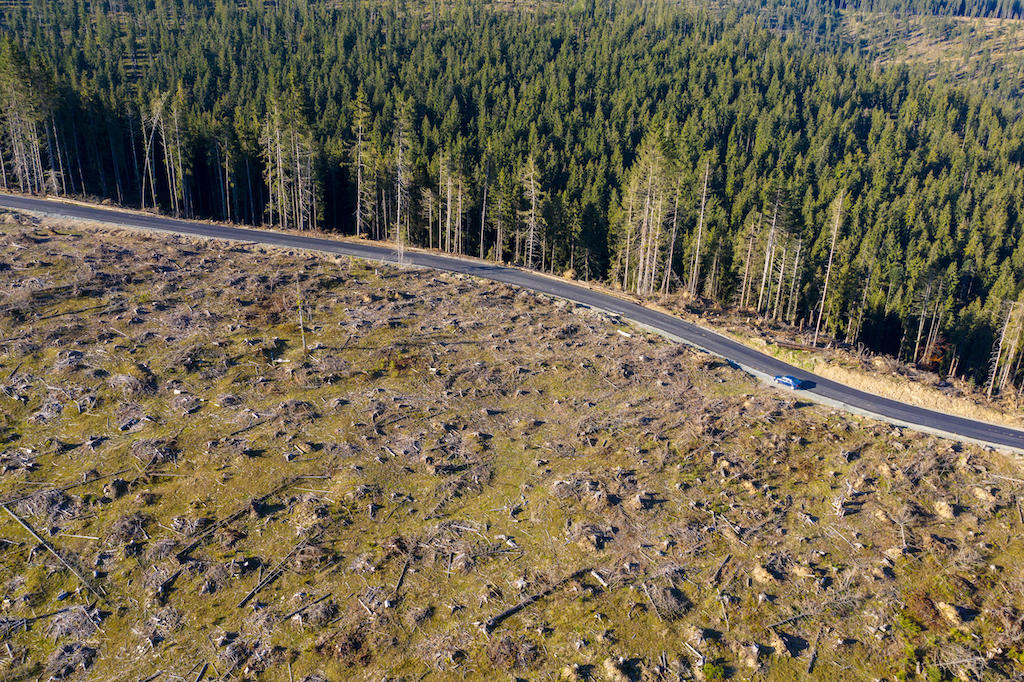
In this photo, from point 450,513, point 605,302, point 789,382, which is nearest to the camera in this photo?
point 450,513

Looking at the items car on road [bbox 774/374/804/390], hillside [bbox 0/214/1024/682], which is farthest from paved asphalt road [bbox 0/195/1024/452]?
hillside [bbox 0/214/1024/682]

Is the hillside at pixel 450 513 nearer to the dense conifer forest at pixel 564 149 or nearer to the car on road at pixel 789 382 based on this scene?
the car on road at pixel 789 382

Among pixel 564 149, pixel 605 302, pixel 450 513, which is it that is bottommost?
pixel 605 302

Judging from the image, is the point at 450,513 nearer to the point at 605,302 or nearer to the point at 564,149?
the point at 605,302

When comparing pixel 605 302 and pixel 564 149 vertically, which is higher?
pixel 564 149

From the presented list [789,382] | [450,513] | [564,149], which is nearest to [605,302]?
[789,382]

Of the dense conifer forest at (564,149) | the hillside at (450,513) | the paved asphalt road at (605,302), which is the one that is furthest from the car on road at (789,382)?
the dense conifer forest at (564,149)
